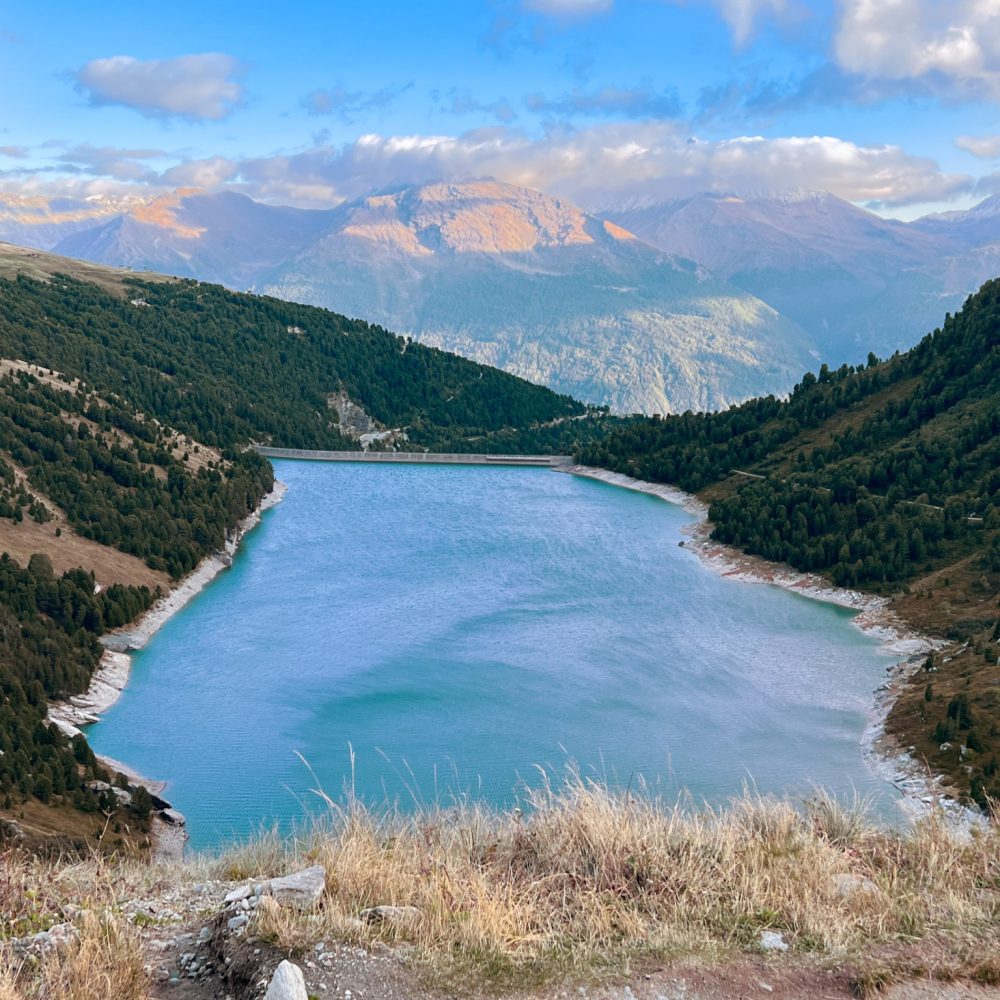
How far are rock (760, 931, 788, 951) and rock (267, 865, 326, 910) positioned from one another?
14.8 ft

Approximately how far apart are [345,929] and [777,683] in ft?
120

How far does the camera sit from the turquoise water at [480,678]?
33844 mm

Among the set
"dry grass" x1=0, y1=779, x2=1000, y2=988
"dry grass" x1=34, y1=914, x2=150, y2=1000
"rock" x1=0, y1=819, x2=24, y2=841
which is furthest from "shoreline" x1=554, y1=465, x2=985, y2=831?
"rock" x1=0, y1=819, x2=24, y2=841

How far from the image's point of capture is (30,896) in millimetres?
10641

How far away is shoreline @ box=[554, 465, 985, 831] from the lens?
1219 inches

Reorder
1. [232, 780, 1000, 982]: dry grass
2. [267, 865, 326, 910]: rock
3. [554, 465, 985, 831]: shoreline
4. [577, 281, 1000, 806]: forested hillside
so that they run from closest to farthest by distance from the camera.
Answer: [232, 780, 1000, 982]: dry grass → [267, 865, 326, 910]: rock → [554, 465, 985, 831]: shoreline → [577, 281, 1000, 806]: forested hillside

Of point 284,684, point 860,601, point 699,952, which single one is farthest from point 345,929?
point 860,601

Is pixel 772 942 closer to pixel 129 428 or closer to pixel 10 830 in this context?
pixel 10 830

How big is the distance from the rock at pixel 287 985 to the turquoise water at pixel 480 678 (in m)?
13.6

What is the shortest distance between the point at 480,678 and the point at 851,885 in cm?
3223

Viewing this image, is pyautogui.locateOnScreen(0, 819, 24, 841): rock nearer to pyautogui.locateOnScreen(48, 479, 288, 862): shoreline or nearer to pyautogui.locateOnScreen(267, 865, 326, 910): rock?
pyautogui.locateOnScreen(48, 479, 288, 862): shoreline

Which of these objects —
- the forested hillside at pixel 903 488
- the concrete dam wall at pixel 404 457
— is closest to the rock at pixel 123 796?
the forested hillside at pixel 903 488

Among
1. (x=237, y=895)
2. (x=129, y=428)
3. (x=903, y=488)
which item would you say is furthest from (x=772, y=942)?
(x=129, y=428)

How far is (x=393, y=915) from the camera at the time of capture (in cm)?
1029
